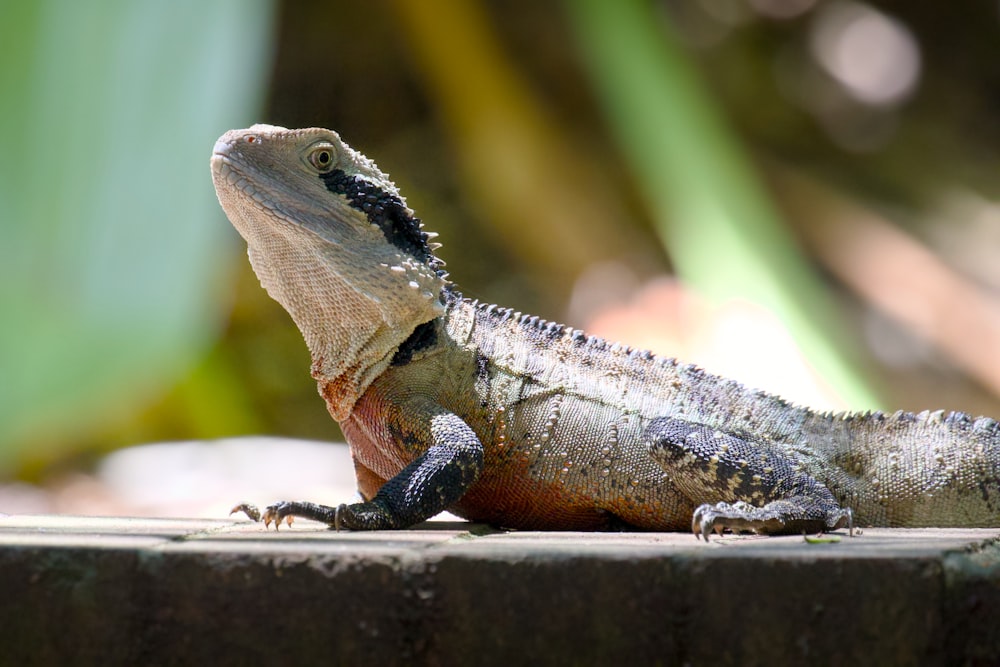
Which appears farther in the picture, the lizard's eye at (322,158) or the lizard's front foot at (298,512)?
the lizard's eye at (322,158)

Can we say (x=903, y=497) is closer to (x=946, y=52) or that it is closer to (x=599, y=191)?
(x=599, y=191)

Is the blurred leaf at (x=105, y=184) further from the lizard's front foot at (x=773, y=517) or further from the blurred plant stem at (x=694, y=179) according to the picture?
the lizard's front foot at (x=773, y=517)

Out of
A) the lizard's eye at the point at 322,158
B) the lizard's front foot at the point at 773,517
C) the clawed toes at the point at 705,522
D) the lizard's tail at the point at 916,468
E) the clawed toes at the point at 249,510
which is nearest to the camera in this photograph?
the clawed toes at the point at 705,522

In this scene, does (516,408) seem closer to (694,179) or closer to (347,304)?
(347,304)

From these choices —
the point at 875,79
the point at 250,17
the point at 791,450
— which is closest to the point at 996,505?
the point at 791,450

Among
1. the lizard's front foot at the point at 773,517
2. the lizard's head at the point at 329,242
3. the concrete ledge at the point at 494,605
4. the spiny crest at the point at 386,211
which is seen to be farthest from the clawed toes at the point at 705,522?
the spiny crest at the point at 386,211

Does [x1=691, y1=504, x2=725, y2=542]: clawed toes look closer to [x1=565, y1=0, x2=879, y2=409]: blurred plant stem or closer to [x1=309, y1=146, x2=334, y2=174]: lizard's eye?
[x1=309, y1=146, x2=334, y2=174]: lizard's eye

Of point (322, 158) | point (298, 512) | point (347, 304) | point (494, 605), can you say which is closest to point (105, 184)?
point (322, 158)

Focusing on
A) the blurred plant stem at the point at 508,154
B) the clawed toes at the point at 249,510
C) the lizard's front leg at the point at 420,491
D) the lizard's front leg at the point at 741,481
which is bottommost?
the clawed toes at the point at 249,510
